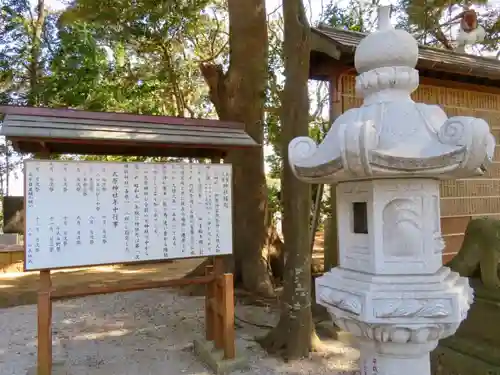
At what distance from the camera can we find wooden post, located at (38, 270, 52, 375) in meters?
4.22

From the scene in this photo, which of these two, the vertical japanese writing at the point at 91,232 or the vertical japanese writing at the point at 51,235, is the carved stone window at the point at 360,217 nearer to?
the vertical japanese writing at the point at 91,232

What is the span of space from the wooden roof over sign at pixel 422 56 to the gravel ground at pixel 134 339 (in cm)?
385

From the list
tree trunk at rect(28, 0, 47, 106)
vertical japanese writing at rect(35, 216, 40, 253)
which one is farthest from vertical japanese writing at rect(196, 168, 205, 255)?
tree trunk at rect(28, 0, 47, 106)

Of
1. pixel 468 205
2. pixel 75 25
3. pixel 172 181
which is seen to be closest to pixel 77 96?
pixel 75 25

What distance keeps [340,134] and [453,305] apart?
1229mm

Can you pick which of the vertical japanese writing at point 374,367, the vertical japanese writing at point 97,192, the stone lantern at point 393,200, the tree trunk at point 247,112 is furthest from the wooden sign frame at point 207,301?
the tree trunk at point 247,112

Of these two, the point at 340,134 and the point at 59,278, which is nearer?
the point at 340,134

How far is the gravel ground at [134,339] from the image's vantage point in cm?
492

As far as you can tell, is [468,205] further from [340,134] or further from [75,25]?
[75,25]

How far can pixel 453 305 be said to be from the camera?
250 centimetres

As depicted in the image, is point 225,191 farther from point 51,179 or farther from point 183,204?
point 51,179

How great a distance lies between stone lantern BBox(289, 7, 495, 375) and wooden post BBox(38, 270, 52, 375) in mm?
2892

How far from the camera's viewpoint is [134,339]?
19.6 ft

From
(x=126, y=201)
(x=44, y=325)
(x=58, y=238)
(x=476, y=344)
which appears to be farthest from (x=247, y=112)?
(x=476, y=344)
